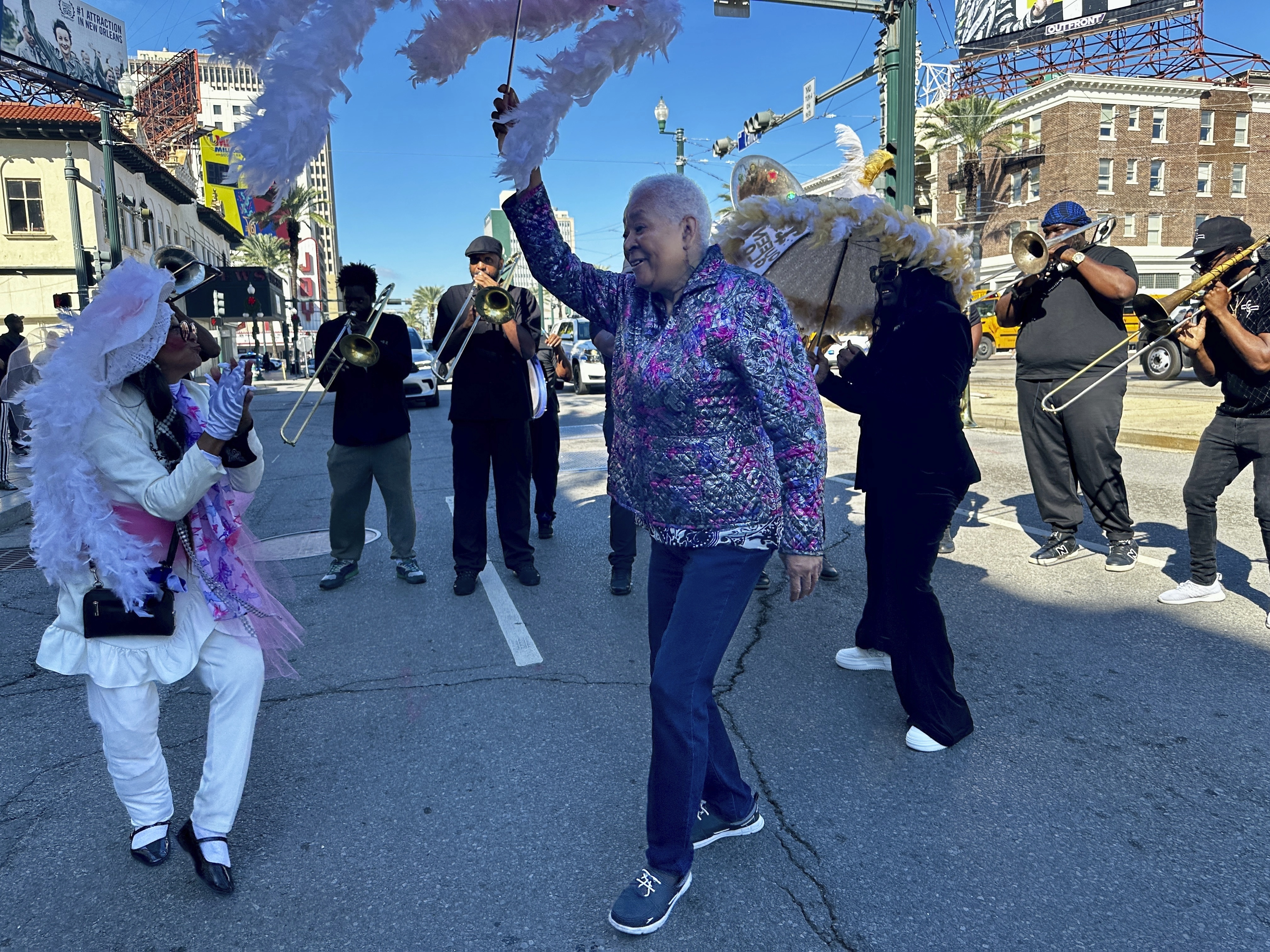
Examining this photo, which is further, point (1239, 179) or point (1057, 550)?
point (1239, 179)

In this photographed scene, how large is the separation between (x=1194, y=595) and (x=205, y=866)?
191 inches

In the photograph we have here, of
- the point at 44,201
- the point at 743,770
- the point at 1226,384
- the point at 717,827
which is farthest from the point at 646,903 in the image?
the point at 44,201

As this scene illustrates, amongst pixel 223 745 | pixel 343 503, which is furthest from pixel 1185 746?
pixel 343 503

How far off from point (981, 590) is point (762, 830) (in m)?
2.93

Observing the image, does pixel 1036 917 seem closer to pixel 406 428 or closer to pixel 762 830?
pixel 762 830

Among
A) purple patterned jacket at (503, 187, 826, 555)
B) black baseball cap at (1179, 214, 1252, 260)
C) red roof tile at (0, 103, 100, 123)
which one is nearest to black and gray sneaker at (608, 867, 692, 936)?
purple patterned jacket at (503, 187, 826, 555)

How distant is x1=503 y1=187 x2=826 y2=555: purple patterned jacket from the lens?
2213mm

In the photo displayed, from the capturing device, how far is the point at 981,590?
509 cm

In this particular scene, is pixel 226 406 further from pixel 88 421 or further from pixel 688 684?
pixel 688 684

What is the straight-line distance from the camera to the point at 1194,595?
15.2 ft

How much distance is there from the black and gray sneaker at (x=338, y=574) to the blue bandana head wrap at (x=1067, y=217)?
4.80 m

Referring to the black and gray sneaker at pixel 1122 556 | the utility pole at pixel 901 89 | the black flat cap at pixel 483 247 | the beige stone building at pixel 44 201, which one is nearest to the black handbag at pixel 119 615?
the black flat cap at pixel 483 247

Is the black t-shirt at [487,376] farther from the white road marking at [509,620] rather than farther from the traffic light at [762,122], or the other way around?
the traffic light at [762,122]

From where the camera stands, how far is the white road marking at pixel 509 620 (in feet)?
14.0
